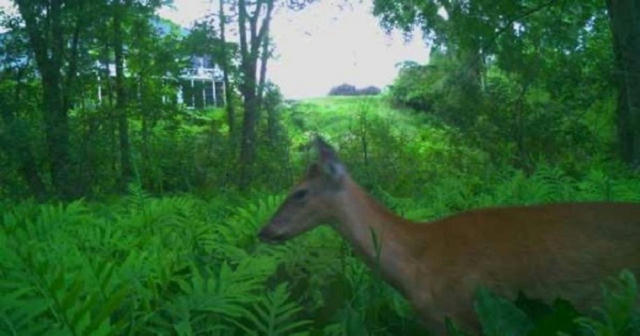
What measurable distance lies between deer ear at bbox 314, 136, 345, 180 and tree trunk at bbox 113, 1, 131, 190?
23.2ft

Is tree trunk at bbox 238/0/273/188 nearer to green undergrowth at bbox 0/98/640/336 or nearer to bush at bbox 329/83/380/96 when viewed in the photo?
green undergrowth at bbox 0/98/640/336

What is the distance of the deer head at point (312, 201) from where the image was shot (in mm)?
3717

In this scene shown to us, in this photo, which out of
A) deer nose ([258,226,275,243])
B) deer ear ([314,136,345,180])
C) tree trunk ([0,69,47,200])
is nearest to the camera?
deer nose ([258,226,275,243])

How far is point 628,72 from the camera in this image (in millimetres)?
9117

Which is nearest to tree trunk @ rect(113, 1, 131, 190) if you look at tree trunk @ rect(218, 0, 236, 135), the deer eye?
tree trunk @ rect(218, 0, 236, 135)

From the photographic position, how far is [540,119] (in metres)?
12.7

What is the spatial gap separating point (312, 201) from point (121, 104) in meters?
9.65

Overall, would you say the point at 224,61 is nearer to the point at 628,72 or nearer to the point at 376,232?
the point at 628,72

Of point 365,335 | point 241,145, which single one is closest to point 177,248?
point 365,335

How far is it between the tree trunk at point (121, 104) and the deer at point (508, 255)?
7.99 meters

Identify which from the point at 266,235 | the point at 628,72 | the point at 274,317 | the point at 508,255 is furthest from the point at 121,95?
the point at 274,317

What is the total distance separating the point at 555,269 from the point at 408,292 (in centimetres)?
55

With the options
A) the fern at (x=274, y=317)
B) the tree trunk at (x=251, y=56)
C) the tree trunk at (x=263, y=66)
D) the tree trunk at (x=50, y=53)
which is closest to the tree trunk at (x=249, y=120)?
the tree trunk at (x=251, y=56)

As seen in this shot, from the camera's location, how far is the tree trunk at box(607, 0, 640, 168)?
921 cm
